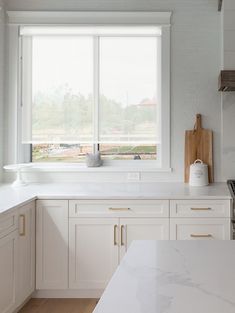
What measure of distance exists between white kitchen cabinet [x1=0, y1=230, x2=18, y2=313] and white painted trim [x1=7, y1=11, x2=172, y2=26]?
2.07 metres

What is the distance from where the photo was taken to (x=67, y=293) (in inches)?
126

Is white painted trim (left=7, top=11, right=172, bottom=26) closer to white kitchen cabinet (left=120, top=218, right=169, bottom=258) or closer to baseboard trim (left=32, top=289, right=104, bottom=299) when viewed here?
white kitchen cabinet (left=120, top=218, right=169, bottom=258)

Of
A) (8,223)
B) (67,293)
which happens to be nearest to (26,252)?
(8,223)

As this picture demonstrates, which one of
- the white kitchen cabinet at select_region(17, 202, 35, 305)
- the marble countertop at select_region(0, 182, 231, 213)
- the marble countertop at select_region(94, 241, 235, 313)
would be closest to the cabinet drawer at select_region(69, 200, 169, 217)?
the marble countertop at select_region(0, 182, 231, 213)

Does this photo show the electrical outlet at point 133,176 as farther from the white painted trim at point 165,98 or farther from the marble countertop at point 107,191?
the white painted trim at point 165,98

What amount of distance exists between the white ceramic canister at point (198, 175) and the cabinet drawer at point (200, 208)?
480 mm

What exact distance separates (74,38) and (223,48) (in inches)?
54.5

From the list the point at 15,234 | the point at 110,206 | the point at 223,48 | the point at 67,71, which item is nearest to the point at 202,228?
the point at 110,206

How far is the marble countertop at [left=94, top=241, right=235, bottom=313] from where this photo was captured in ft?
2.97

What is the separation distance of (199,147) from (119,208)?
1.10m

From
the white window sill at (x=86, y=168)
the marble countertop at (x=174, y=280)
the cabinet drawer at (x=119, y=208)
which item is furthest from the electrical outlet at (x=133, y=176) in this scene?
the marble countertop at (x=174, y=280)

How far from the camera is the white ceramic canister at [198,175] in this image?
3527mm

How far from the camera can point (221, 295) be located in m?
0.97

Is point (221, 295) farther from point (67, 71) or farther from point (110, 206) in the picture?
point (67, 71)
